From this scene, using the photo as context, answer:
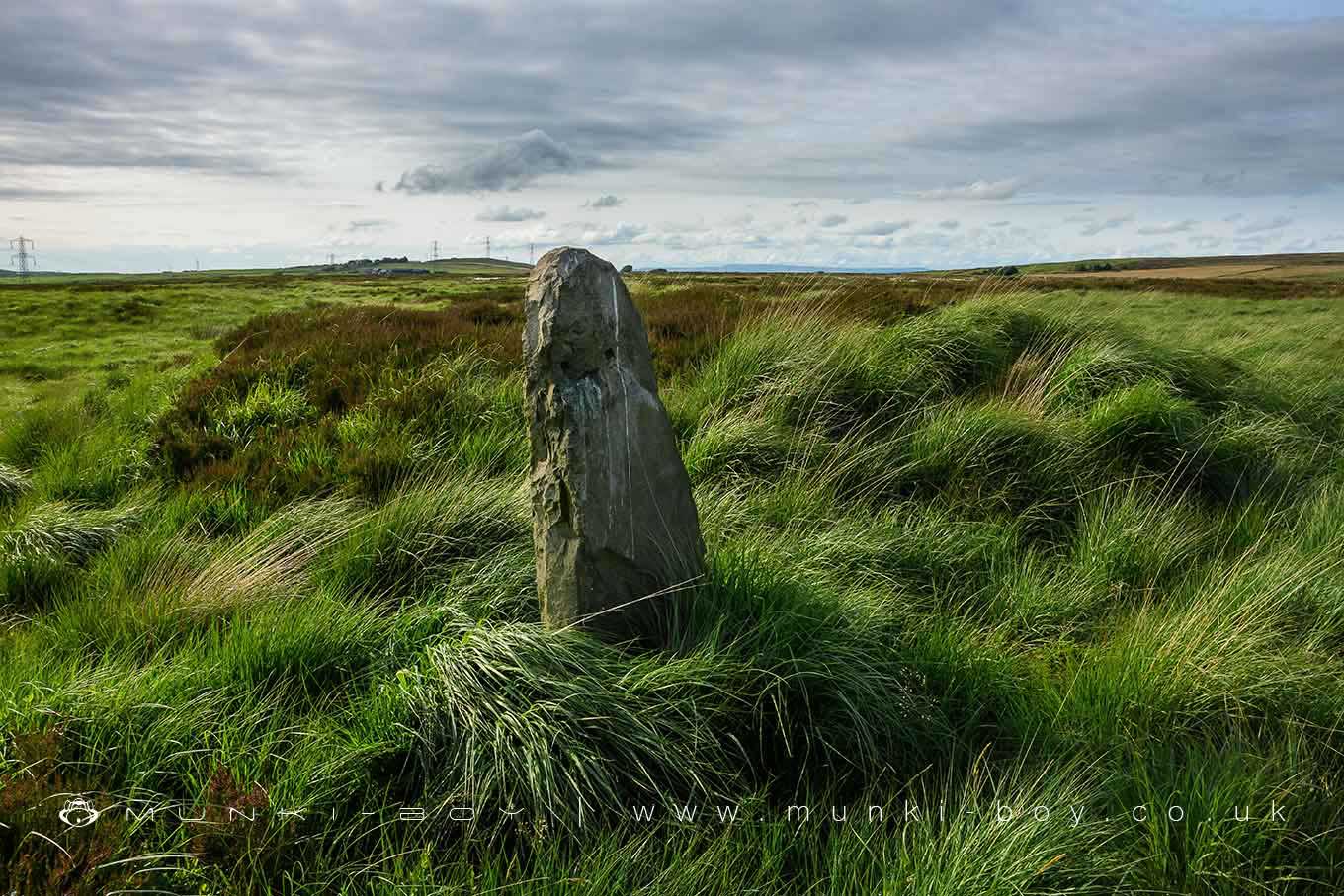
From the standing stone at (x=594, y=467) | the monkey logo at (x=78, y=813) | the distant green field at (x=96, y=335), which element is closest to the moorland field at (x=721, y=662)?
the monkey logo at (x=78, y=813)

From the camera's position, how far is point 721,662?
3.05m

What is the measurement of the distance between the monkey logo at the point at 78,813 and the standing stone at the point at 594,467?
165 centimetres

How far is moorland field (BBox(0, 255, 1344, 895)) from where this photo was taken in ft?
8.03

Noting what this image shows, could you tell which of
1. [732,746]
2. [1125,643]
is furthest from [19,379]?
[1125,643]

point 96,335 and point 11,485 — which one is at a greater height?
point 96,335

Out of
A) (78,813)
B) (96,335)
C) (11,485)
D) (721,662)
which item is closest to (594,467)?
(721,662)

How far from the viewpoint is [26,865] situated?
2156mm

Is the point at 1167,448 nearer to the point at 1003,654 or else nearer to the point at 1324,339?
the point at 1003,654

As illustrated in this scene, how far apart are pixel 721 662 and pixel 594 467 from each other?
0.95 m

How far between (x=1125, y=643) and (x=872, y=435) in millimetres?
3152

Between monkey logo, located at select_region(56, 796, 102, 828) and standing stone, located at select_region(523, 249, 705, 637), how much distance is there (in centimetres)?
165

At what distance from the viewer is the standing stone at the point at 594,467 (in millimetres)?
3338

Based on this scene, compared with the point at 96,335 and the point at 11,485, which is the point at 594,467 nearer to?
the point at 11,485

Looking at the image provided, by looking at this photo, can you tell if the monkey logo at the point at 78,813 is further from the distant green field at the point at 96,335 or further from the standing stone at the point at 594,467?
the distant green field at the point at 96,335
